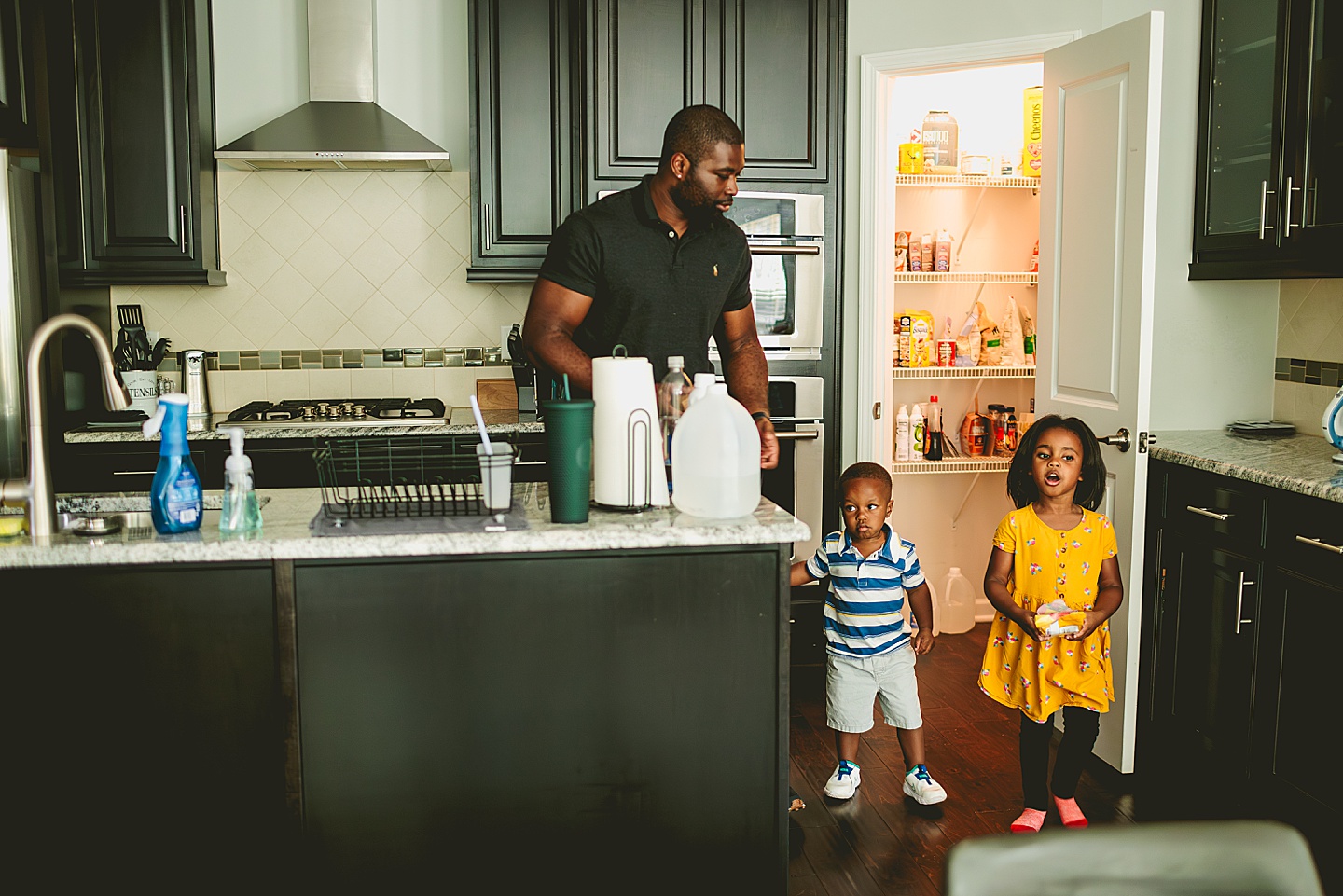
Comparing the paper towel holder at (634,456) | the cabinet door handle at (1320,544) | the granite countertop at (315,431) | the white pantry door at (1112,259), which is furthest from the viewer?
the granite countertop at (315,431)

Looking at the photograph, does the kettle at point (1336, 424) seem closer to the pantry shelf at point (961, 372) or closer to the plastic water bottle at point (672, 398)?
the plastic water bottle at point (672, 398)

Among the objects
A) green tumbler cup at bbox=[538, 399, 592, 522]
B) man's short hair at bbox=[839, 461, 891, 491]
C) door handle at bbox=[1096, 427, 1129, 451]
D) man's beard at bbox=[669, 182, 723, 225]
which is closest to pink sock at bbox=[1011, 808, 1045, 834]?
man's short hair at bbox=[839, 461, 891, 491]

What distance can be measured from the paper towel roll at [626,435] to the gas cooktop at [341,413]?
1955 millimetres

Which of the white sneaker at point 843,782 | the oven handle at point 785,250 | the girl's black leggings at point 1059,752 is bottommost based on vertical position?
the white sneaker at point 843,782

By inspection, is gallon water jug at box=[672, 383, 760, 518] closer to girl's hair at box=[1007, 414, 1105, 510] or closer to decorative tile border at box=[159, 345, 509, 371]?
girl's hair at box=[1007, 414, 1105, 510]

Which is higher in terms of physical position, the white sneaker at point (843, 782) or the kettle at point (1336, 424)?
the kettle at point (1336, 424)

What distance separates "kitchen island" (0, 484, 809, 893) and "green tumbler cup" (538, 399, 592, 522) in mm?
40

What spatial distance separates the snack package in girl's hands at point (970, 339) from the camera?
4.74 meters

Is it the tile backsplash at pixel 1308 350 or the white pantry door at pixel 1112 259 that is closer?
the white pantry door at pixel 1112 259

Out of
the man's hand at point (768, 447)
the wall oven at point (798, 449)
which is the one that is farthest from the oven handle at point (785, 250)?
the man's hand at point (768, 447)

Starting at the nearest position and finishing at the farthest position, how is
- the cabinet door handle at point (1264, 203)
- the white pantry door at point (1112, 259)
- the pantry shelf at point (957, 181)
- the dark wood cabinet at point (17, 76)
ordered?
the white pantry door at point (1112, 259)
the cabinet door handle at point (1264, 203)
the dark wood cabinet at point (17, 76)
the pantry shelf at point (957, 181)

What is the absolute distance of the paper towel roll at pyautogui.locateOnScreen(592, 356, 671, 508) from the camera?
81.2 inches

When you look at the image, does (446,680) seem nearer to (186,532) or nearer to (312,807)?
(312,807)

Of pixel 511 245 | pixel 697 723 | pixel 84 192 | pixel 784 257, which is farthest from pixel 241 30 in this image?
pixel 697 723
